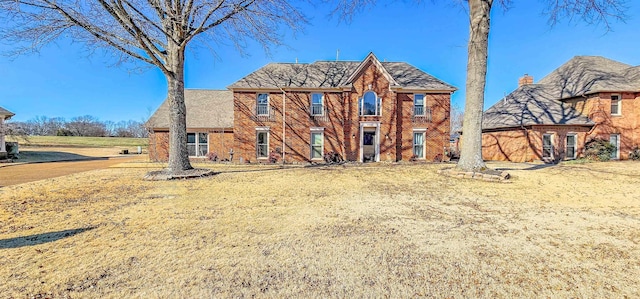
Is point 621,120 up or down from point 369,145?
up

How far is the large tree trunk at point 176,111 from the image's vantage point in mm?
11055

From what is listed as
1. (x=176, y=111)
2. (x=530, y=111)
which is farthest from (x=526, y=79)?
(x=176, y=111)

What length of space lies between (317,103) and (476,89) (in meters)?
9.78

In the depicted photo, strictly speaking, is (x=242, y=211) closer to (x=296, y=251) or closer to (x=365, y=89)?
(x=296, y=251)

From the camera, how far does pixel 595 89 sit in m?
18.0

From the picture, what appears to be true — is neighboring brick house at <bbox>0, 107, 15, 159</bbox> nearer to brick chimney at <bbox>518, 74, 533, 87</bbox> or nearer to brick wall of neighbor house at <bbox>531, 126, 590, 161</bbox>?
brick wall of neighbor house at <bbox>531, 126, 590, 161</bbox>

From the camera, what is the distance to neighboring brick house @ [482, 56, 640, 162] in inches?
718

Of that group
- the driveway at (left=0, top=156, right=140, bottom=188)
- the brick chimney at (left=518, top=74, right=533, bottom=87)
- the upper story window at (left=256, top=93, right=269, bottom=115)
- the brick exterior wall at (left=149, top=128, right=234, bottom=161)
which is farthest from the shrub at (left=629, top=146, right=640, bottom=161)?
the driveway at (left=0, top=156, right=140, bottom=188)

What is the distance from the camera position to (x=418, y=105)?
18312 millimetres

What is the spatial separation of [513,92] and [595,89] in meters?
5.63

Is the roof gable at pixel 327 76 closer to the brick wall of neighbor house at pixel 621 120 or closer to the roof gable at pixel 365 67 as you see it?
the roof gable at pixel 365 67

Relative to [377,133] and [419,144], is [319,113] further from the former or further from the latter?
[419,144]

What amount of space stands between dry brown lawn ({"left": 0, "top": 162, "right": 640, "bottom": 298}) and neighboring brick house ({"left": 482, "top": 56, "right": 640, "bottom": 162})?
13354 mm

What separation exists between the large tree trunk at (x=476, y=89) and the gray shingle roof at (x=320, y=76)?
7.04 meters
